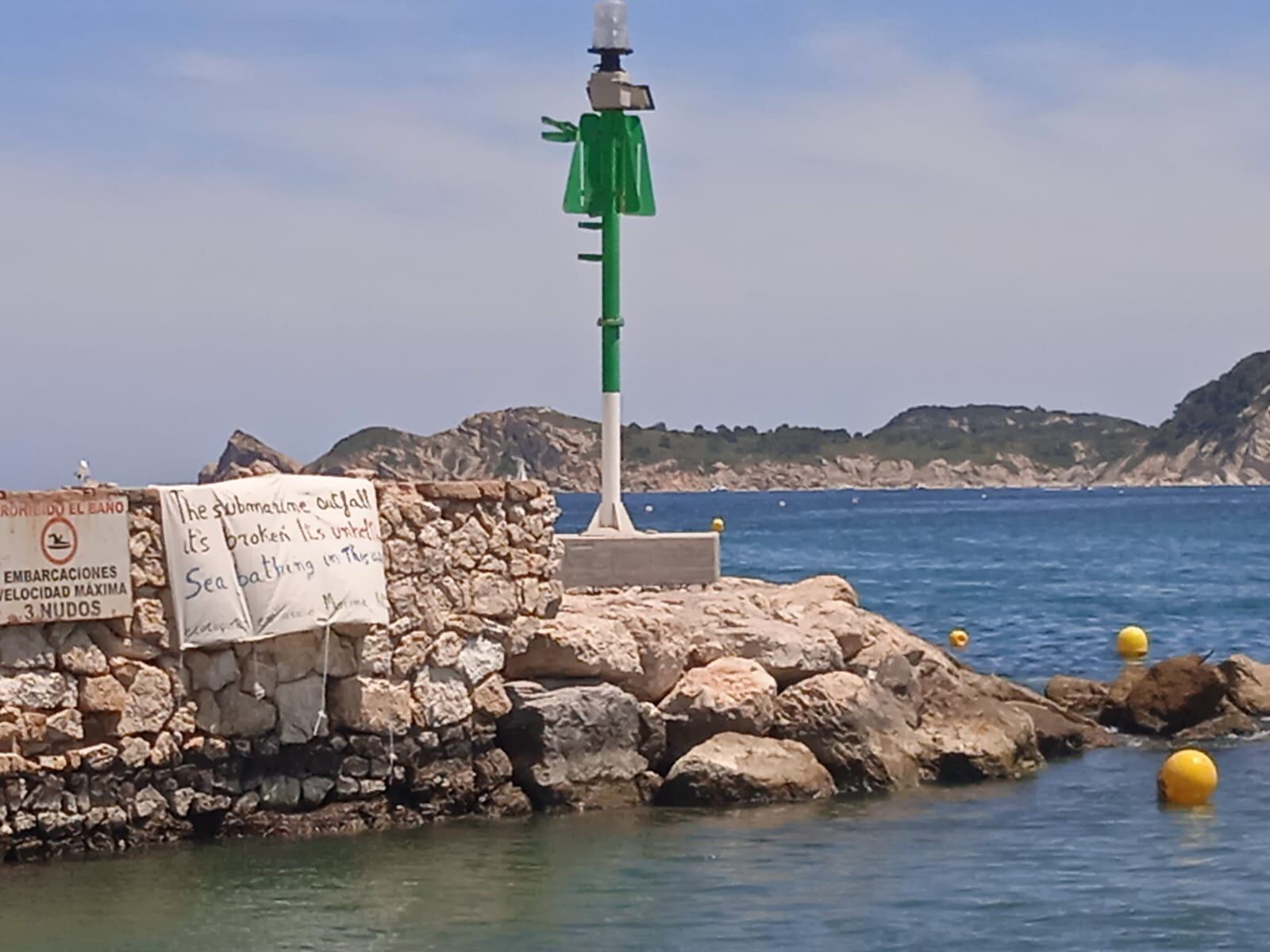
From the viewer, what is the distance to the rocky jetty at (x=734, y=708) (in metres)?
17.5

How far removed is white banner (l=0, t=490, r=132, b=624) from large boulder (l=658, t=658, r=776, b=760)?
4.99m

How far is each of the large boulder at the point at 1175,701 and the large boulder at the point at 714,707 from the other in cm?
636

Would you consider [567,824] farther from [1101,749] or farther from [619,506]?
[1101,749]

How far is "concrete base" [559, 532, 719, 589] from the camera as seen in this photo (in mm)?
20594

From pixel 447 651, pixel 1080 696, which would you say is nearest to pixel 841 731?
pixel 447 651

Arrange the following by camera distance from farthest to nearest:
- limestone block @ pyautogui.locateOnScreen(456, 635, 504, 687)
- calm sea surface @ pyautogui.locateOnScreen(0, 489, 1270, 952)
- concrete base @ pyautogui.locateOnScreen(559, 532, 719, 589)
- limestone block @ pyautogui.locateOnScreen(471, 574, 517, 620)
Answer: concrete base @ pyautogui.locateOnScreen(559, 532, 719, 589)
limestone block @ pyautogui.locateOnScreen(471, 574, 517, 620)
limestone block @ pyautogui.locateOnScreen(456, 635, 504, 687)
calm sea surface @ pyautogui.locateOnScreen(0, 489, 1270, 952)

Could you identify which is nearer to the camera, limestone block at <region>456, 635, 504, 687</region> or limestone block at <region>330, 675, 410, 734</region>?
limestone block at <region>330, 675, 410, 734</region>

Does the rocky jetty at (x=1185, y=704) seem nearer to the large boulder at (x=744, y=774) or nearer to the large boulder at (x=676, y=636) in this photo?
the large boulder at (x=676, y=636)

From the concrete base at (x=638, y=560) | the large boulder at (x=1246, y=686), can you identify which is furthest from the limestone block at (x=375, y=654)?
the large boulder at (x=1246, y=686)

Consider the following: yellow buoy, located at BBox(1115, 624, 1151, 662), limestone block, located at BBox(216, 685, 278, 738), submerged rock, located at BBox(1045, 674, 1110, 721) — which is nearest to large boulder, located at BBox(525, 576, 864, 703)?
limestone block, located at BBox(216, 685, 278, 738)

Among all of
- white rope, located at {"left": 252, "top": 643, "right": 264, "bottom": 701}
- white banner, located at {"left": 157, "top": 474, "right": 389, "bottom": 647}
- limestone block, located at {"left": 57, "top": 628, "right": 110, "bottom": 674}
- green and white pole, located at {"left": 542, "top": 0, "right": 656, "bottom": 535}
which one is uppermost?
green and white pole, located at {"left": 542, "top": 0, "right": 656, "bottom": 535}

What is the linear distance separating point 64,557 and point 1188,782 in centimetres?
1004

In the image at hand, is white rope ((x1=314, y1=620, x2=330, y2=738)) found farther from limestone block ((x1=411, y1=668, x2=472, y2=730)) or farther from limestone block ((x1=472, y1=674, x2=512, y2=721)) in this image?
limestone block ((x1=472, y1=674, x2=512, y2=721))

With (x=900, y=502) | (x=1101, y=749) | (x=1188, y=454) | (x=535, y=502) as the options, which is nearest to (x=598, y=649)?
(x=535, y=502)
